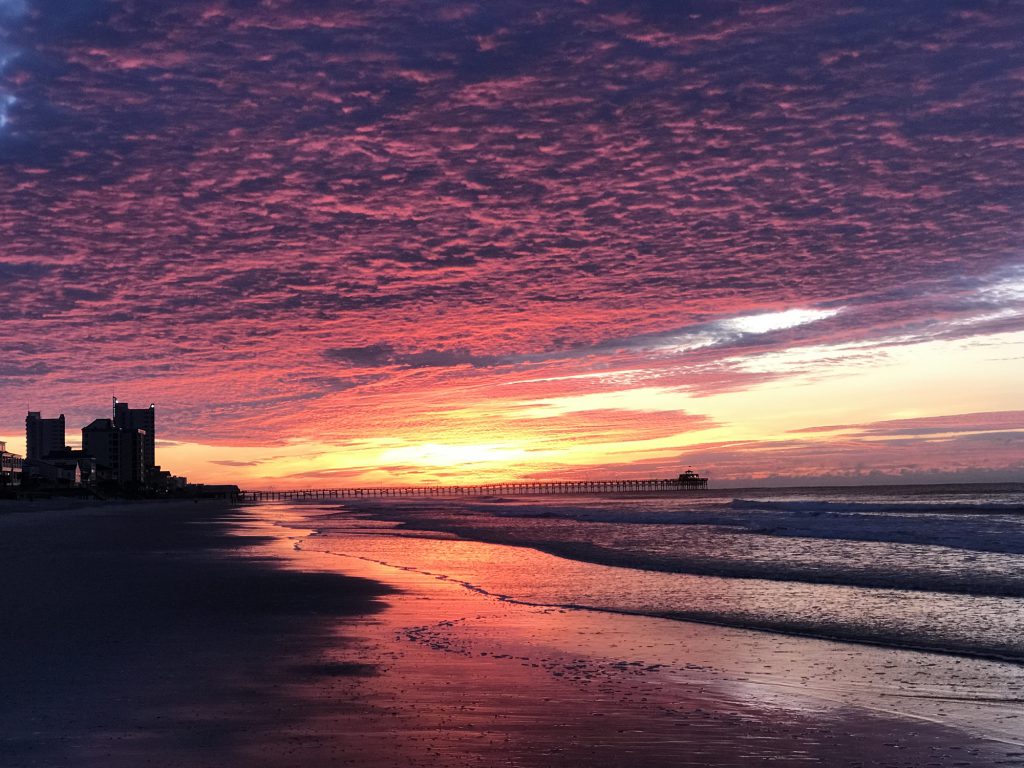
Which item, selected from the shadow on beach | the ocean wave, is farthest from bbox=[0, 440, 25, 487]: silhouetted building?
the shadow on beach

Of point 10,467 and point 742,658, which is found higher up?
point 10,467

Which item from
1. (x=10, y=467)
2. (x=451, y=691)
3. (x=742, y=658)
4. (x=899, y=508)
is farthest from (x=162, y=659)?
(x=10, y=467)

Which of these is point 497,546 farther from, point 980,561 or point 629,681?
point 629,681

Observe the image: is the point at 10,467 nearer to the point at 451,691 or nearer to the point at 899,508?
the point at 899,508

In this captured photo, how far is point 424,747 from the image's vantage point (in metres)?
8.00

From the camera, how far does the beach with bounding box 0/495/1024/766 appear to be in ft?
26.0

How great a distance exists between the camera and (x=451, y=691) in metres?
10.3

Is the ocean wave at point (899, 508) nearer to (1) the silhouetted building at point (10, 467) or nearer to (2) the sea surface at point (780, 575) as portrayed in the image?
(2) the sea surface at point (780, 575)

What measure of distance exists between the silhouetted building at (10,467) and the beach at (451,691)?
549ft

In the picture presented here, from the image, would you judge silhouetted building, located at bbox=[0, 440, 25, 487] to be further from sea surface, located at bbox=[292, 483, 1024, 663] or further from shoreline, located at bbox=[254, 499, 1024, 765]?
shoreline, located at bbox=[254, 499, 1024, 765]

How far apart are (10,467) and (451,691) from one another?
7731 inches

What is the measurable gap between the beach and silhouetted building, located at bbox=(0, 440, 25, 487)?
16726 centimetres

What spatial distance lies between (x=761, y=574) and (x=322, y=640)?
13.7m

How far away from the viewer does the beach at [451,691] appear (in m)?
7.93
